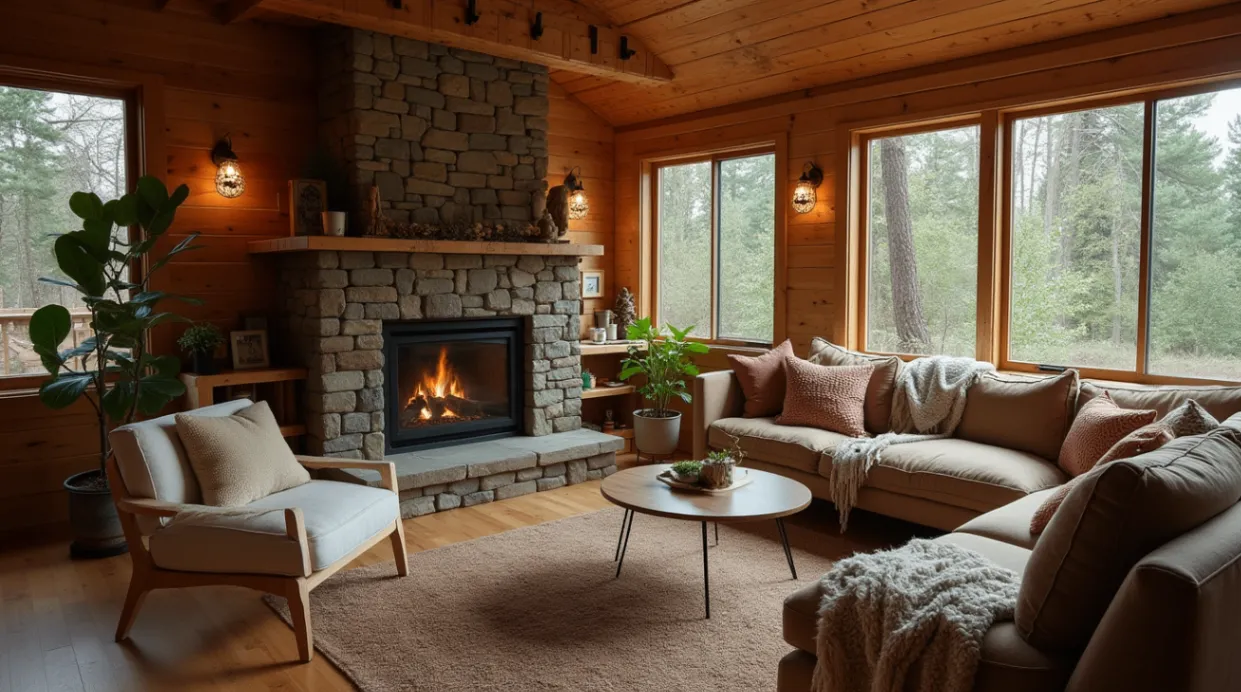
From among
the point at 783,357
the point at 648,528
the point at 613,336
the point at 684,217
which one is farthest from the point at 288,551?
the point at 684,217

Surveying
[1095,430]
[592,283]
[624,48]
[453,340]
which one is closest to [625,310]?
[592,283]

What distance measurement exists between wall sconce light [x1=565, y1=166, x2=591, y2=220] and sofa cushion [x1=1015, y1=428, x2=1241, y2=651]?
4.80m

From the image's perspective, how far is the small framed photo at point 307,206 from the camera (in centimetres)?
474

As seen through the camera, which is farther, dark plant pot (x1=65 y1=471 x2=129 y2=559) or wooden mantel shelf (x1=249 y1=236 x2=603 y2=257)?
wooden mantel shelf (x1=249 y1=236 x2=603 y2=257)

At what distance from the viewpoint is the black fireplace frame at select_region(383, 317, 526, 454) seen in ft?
16.6

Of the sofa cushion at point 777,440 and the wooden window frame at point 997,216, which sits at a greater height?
the wooden window frame at point 997,216

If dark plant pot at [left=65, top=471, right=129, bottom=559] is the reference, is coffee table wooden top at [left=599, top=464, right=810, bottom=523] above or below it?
above

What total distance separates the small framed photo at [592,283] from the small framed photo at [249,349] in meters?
2.37

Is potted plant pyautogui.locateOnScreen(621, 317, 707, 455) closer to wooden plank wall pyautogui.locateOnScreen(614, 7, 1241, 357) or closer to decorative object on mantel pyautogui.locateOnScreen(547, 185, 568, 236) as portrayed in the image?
wooden plank wall pyautogui.locateOnScreen(614, 7, 1241, 357)

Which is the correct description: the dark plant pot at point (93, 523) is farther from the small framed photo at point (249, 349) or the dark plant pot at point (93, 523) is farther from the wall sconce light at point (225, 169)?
the wall sconce light at point (225, 169)

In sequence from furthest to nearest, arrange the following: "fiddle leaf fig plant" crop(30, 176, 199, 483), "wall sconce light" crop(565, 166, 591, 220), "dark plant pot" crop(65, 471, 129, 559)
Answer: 1. "wall sconce light" crop(565, 166, 591, 220)
2. "dark plant pot" crop(65, 471, 129, 559)
3. "fiddle leaf fig plant" crop(30, 176, 199, 483)

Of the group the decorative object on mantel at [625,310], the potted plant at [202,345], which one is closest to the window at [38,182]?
the potted plant at [202,345]

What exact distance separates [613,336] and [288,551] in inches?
147

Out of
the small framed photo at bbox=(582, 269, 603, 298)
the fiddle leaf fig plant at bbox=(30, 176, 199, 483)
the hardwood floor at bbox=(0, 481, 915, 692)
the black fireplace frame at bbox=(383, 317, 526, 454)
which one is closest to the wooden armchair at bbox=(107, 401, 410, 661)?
the hardwood floor at bbox=(0, 481, 915, 692)
